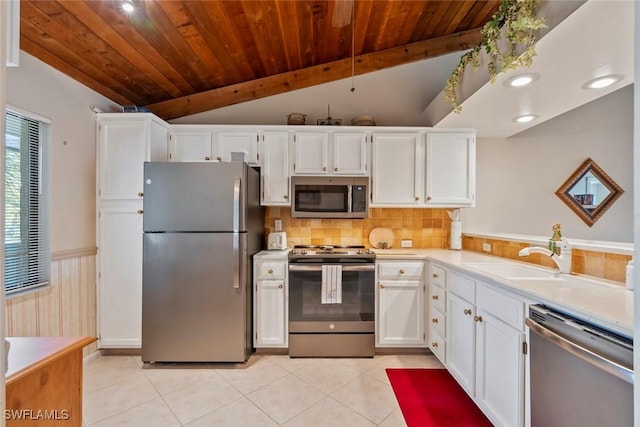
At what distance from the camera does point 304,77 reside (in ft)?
10.5

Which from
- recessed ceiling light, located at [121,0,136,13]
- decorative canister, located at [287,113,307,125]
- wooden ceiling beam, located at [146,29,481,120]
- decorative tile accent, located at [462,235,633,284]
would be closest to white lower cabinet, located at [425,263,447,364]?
decorative tile accent, located at [462,235,633,284]

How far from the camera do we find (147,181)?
2.36 meters

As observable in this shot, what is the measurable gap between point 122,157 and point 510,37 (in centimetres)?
307

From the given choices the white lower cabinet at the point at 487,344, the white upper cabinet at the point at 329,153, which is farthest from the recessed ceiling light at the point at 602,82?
the white upper cabinet at the point at 329,153

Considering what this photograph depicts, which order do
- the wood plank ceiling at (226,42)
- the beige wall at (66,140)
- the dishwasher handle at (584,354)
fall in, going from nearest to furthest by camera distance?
the dishwasher handle at (584,354) < the wood plank ceiling at (226,42) < the beige wall at (66,140)

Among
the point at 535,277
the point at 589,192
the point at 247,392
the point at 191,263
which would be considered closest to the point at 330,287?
the point at 247,392

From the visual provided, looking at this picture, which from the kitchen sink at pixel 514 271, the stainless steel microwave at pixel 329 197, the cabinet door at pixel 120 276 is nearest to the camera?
the kitchen sink at pixel 514 271

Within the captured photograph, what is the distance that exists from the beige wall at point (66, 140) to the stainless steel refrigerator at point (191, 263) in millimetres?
646

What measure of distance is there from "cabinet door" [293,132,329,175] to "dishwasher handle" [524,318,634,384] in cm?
210

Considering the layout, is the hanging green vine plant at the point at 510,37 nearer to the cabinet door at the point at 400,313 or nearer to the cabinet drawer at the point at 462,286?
the cabinet drawer at the point at 462,286

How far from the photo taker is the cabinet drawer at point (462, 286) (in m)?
1.84

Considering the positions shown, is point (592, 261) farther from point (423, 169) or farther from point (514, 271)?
point (423, 169)

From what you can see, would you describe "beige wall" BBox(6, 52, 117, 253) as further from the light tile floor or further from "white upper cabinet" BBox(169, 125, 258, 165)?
the light tile floor

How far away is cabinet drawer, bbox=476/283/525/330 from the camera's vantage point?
4.60ft
